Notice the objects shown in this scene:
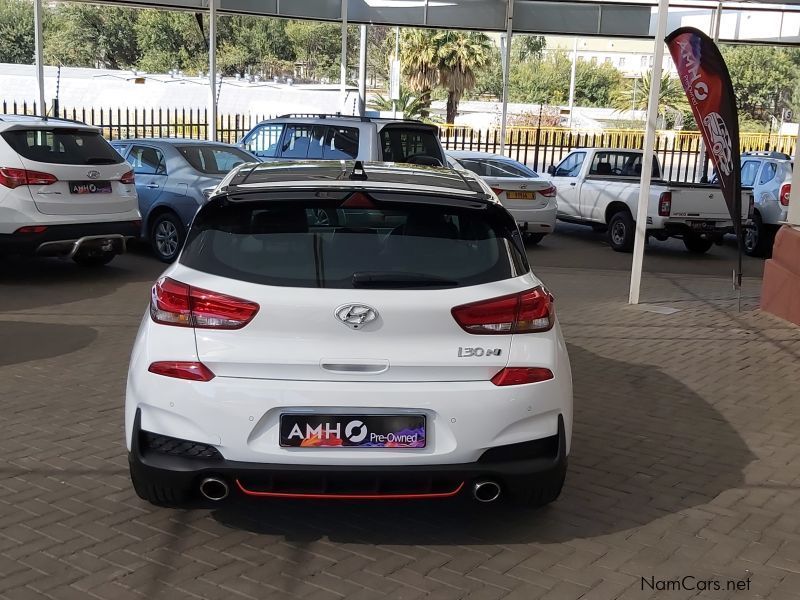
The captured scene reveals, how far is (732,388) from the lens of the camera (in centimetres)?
710

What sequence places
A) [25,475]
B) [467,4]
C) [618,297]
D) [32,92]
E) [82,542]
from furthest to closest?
[32,92]
[467,4]
[618,297]
[25,475]
[82,542]

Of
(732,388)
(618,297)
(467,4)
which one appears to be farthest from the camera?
(467,4)

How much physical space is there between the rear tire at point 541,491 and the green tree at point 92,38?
240ft

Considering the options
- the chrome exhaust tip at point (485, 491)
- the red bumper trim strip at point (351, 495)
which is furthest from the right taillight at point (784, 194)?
the red bumper trim strip at point (351, 495)

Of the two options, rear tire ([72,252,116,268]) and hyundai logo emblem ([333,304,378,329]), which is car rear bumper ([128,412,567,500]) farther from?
rear tire ([72,252,116,268])

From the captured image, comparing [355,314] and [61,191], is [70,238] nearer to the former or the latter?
[61,191]

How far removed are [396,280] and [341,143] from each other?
9.96 metres

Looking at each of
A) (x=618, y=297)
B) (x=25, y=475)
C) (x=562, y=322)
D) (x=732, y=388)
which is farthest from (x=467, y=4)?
(x=25, y=475)

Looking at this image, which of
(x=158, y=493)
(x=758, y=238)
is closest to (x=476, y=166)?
(x=758, y=238)

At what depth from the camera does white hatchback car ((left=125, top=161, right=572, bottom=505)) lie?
3.71 metres

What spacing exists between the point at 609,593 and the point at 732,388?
377cm

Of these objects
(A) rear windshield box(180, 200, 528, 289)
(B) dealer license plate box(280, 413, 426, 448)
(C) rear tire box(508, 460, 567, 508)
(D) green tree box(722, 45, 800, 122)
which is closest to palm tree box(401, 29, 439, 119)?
(D) green tree box(722, 45, 800, 122)

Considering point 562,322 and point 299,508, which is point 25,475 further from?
point 562,322

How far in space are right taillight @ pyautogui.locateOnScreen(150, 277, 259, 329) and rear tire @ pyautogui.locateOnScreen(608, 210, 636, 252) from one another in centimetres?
1267
